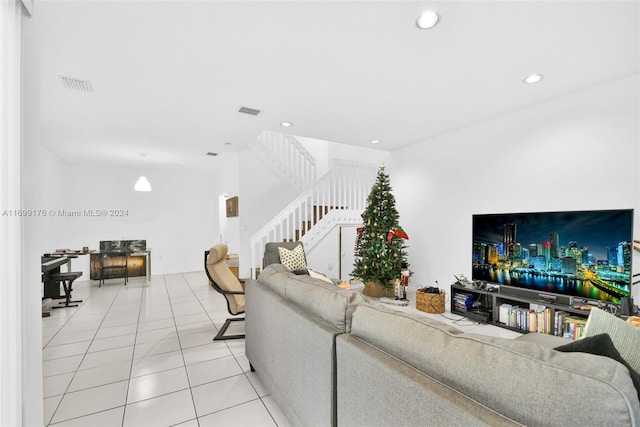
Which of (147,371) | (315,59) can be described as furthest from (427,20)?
(147,371)

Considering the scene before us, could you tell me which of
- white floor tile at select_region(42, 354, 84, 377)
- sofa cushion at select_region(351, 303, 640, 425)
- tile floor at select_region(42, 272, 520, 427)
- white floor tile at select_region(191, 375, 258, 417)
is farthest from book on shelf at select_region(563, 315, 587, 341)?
white floor tile at select_region(42, 354, 84, 377)

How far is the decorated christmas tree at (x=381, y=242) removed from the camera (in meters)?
4.65

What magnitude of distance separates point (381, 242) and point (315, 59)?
3.00m

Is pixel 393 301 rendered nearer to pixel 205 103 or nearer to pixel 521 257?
pixel 521 257

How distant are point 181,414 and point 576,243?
376 cm

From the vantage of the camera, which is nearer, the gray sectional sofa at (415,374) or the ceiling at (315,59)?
the gray sectional sofa at (415,374)

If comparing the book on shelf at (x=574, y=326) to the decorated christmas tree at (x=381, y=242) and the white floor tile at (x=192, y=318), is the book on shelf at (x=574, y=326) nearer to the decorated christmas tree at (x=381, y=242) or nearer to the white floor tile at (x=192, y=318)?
the decorated christmas tree at (x=381, y=242)

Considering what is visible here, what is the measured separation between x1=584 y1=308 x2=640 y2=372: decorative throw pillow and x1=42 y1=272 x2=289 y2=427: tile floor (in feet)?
5.55

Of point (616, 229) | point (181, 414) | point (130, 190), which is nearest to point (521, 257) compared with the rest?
point (616, 229)

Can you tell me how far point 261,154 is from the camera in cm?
589

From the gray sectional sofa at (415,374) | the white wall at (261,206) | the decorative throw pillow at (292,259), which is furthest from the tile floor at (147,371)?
the white wall at (261,206)

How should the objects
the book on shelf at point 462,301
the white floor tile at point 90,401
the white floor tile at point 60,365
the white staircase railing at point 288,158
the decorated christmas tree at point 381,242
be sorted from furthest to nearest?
1. the white staircase railing at point 288,158
2. the decorated christmas tree at point 381,242
3. the book on shelf at point 462,301
4. the white floor tile at point 60,365
5. the white floor tile at point 90,401

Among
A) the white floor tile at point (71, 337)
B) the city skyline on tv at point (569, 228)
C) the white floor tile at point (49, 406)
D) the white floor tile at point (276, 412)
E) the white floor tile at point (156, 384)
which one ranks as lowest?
the white floor tile at point (71, 337)

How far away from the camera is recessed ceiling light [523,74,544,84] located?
9.02 ft
